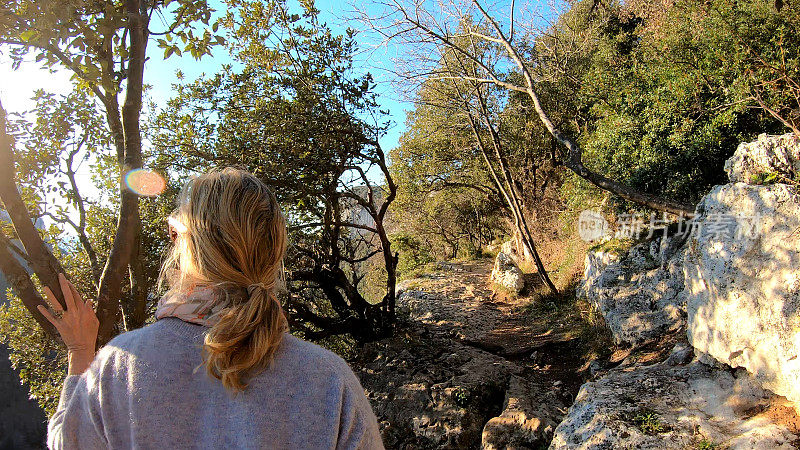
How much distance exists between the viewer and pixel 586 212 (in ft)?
30.0

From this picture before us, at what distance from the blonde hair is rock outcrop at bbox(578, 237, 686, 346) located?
5986 millimetres

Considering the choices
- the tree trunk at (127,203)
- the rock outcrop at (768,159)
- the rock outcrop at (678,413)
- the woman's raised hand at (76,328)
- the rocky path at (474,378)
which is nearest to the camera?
the woman's raised hand at (76,328)

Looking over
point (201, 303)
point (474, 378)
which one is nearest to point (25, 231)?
point (201, 303)

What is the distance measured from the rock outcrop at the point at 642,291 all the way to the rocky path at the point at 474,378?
860 millimetres

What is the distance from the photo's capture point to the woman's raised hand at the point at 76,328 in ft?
5.01

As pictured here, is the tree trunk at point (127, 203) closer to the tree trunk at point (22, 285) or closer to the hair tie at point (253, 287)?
the tree trunk at point (22, 285)

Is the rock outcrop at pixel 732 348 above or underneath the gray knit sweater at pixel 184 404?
underneath

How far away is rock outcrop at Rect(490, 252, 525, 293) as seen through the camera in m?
10.6

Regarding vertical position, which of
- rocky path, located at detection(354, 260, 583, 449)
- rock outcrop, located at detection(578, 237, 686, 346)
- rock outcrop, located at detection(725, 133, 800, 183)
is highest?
rock outcrop, located at detection(725, 133, 800, 183)

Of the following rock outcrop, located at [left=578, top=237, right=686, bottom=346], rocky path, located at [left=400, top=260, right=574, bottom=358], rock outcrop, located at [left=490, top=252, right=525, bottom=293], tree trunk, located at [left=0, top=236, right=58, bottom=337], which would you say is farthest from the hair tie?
rock outcrop, located at [left=490, top=252, right=525, bottom=293]

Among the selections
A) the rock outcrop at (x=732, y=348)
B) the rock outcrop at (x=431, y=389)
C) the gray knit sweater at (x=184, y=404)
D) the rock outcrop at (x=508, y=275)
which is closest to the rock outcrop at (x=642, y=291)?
the rock outcrop at (x=732, y=348)

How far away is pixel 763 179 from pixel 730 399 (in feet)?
6.91

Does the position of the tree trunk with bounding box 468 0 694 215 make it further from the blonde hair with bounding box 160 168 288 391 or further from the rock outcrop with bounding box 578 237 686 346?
the blonde hair with bounding box 160 168 288 391

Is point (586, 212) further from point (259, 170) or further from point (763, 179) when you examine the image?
point (259, 170)
